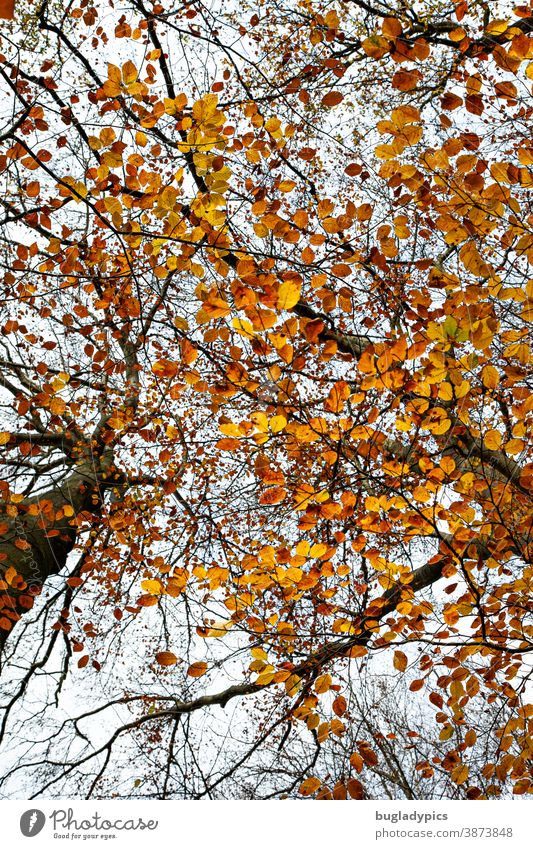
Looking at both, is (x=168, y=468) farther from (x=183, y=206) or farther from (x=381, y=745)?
(x=381, y=745)

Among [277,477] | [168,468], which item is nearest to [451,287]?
[277,477]

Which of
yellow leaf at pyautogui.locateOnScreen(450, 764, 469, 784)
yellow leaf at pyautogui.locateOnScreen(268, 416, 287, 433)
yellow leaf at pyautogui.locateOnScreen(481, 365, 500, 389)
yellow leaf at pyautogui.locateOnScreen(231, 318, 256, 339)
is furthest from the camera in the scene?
yellow leaf at pyautogui.locateOnScreen(450, 764, 469, 784)

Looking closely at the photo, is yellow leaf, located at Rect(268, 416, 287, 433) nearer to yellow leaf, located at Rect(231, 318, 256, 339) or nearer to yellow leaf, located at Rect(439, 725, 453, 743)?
yellow leaf, located at Rect(231, 318, 256, 339)

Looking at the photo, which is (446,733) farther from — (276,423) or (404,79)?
(404,79)

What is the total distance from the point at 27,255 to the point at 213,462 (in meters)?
2.56

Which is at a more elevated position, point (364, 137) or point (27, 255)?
point (364, 137)

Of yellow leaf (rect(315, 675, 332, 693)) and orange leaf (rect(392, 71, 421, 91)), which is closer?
yellow leaf (rect(315, 675, 332, 693))

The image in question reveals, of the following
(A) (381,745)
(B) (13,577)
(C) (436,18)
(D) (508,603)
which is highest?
(C) (436,18)

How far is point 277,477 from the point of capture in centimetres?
301

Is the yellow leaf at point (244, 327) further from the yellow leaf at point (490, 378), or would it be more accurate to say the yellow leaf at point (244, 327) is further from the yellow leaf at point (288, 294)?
the yellow leaf at point (490, 378)

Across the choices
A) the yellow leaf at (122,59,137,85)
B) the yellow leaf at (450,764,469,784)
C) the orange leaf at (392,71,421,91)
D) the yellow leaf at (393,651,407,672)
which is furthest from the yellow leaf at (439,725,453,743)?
the yellow leaf at (122,59,137,85)
